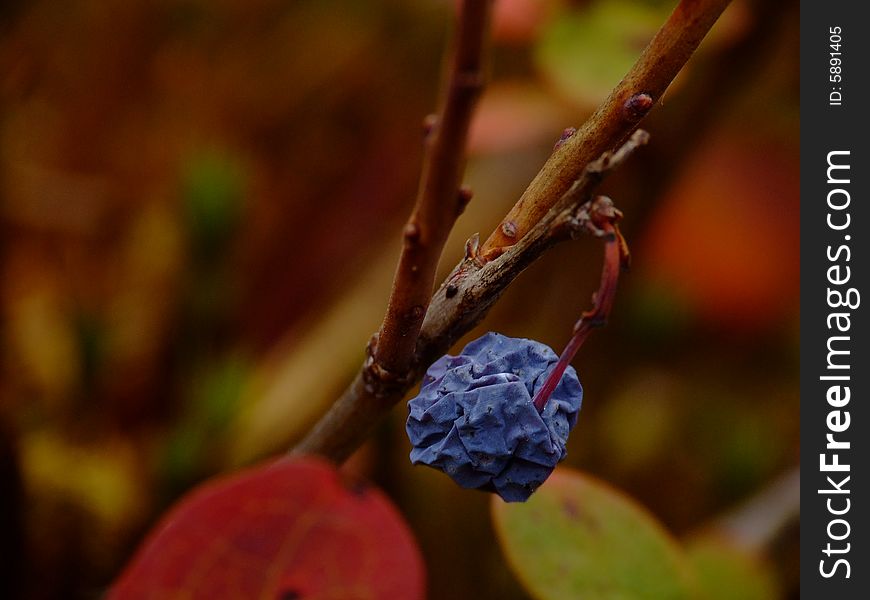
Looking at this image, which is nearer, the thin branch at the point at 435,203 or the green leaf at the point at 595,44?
the thin branch at the point at 435,203

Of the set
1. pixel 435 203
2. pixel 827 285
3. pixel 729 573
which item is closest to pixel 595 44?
pixel 827 285

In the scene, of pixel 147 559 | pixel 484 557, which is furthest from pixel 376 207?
pixel 147 559

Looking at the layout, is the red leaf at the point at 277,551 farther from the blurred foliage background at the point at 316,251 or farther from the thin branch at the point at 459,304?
the blurred foliage background at the point at 316,251

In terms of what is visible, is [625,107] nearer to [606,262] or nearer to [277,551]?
[606,262]

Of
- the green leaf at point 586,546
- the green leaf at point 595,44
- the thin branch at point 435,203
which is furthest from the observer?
the green leaf at point 595,44

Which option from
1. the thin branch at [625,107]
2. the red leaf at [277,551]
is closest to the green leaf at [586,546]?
the red leaf at [277,551]

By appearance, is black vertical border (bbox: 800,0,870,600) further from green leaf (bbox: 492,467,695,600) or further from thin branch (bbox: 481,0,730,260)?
thin branch (bbox: 481,0,730,260)
